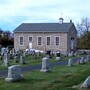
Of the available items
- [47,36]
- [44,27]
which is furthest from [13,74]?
[44,27]

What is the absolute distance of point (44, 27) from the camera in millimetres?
65562

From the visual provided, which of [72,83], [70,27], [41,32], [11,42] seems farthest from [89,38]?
[72,83]

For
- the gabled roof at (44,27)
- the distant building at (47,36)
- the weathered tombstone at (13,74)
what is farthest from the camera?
the gabled roof at (44,27)

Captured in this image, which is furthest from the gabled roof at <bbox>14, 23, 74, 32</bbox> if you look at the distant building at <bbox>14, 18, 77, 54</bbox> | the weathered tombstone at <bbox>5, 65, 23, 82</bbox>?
the weathered tombstone at <bbox>5, 65, 23, 82</bbox>

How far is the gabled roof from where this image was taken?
64.1m

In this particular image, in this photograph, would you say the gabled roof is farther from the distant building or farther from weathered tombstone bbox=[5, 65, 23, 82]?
weathered tombstone bbox=[5, 65, 23, 82]

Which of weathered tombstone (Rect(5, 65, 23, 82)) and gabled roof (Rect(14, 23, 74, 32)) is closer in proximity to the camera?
weathered tombstone (Rect(5, 65, 23, 82))

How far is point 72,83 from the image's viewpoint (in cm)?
1409

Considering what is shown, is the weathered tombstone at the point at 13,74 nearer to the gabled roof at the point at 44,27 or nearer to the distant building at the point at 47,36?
the distant building at the point at 47,36

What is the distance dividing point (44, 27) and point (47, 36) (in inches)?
90.9

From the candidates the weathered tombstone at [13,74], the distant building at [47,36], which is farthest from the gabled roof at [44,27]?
the weathered tombstone at [13,74]

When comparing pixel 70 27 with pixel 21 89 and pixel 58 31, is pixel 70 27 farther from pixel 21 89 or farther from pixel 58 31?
pixel 21 89

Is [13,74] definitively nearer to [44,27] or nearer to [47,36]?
[47,36]

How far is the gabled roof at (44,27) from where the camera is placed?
64062mm
